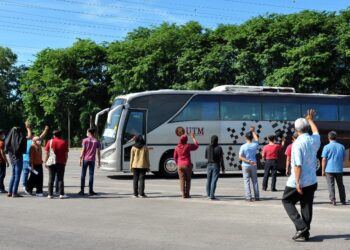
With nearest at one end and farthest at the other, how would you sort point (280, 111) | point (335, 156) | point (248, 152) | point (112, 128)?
point (335, 156), point (248, 152), point (112, 128), point (280, 111)

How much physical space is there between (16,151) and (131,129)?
25.4 feet

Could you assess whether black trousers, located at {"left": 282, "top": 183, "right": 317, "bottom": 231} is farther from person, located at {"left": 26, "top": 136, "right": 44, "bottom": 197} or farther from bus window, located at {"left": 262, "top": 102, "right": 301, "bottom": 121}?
bus window, located at {"left": 262, "top": 102, "right": 301, "bottom": 121}

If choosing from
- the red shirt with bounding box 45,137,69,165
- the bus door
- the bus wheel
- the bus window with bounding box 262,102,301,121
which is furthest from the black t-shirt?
the bus window with bounding box 262,102,301,121

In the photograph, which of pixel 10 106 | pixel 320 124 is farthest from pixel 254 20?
pixel 10 106

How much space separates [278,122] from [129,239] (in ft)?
50.9

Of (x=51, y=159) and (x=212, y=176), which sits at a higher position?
(x=51, y=159)

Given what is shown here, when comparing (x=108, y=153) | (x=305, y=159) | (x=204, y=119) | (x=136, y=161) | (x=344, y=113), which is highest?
(x=344, y=113)

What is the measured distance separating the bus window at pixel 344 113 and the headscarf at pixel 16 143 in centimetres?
1537

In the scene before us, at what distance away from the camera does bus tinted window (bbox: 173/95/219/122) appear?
21.2 meters

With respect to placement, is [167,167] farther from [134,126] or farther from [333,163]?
[333,163]

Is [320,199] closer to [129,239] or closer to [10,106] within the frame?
[129,239]

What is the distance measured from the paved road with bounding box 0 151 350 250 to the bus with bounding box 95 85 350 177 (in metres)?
6.57

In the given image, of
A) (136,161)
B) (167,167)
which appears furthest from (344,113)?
(136,161)

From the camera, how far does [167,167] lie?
2103cm
